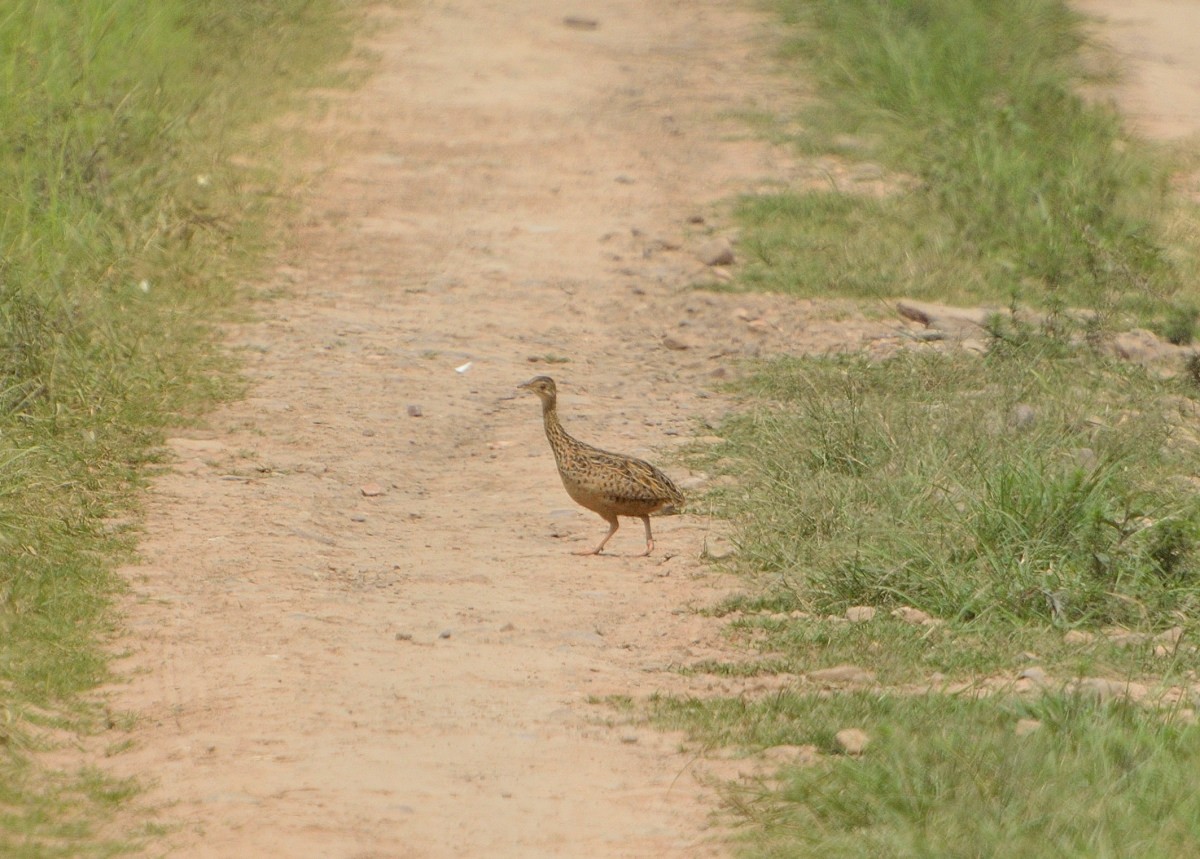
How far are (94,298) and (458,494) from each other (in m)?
2.20

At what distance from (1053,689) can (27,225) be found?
575 cm

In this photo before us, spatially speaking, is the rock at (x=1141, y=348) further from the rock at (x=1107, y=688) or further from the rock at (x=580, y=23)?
the rock at (x=580, y=23)

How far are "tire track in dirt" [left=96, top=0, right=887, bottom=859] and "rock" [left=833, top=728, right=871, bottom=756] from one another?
1.36ft

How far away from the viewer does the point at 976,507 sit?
641 centimetres

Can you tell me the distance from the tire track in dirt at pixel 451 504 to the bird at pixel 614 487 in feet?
0.59

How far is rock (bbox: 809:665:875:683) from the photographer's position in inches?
218

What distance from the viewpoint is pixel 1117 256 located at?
10.8m

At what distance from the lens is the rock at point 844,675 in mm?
5547

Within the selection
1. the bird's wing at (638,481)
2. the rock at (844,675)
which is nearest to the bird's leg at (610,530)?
the bird's wing at (638,481)

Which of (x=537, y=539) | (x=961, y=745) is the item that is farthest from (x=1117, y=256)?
(x=961, y=745)

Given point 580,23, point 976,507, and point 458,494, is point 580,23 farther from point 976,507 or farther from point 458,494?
point 976,507

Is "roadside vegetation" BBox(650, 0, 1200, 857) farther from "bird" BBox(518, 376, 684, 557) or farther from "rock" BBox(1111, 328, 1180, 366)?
"bird" BBox(518, 376, 684, 557)

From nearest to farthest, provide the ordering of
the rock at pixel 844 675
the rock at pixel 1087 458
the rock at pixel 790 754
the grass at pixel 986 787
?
the grass at pixel 986 787, the rock at pixel 790 754, the rock at pixel 844 675, the rock at pixel 1087 458

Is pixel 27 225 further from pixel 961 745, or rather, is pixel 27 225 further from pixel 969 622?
pixel 961 745
